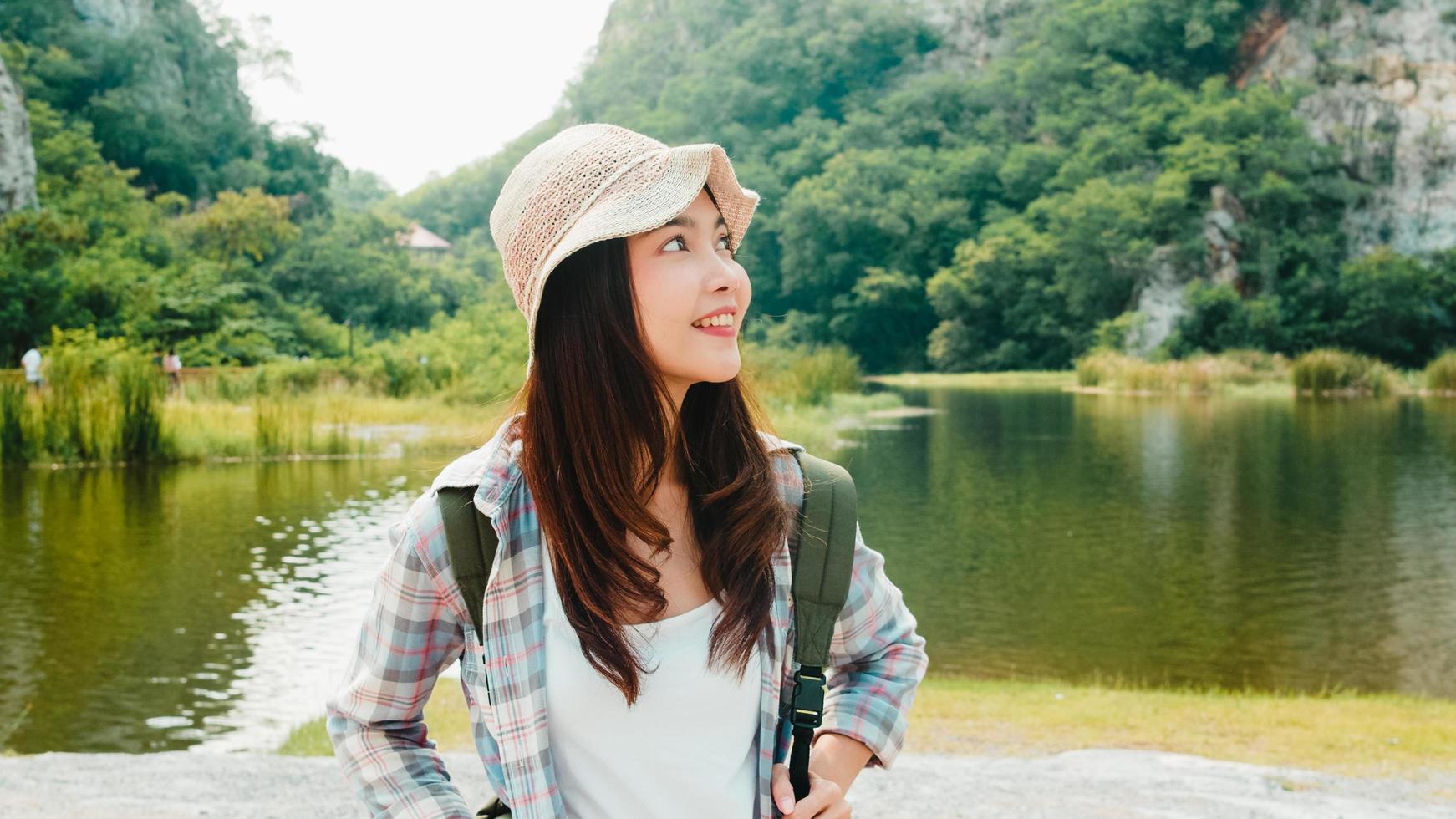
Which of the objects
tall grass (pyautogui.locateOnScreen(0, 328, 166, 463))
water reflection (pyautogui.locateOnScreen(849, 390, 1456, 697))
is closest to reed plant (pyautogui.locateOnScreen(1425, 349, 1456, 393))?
water reflection (pyautogui.locateOnScreen(849, 390, 1456, 697))

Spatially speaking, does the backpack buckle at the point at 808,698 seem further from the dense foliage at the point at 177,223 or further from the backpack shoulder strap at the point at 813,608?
the dense foliage at the point at 177,223

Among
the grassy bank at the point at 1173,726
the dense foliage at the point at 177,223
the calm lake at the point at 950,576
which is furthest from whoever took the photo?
the dense foliage at the point at 177,223

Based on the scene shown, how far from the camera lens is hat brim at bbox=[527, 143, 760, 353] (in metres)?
1.07

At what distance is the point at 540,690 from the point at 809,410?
17505 millimetres

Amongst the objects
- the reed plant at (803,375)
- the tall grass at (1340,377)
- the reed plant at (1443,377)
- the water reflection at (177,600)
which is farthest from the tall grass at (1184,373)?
the water reflection at (177,600)

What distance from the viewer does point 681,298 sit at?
1127 millimetres

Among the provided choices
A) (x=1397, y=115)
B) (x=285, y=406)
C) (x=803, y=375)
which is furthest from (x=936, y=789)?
(x=1397, y=115)

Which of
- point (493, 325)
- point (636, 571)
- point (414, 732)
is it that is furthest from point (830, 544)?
point (493, 325)

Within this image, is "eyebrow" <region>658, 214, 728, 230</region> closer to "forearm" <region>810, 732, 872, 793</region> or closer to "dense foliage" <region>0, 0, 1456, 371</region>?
"forearm" <region>810, 732, 872, 793</region>

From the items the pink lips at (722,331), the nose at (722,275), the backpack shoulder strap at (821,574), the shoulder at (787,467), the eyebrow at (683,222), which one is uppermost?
the eyebrow at (683,222)

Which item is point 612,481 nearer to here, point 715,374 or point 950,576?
point 715,374

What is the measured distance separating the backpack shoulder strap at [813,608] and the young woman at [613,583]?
0.05 ft

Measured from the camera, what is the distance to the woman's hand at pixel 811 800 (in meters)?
1.11

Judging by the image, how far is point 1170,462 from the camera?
14062 millimetres
